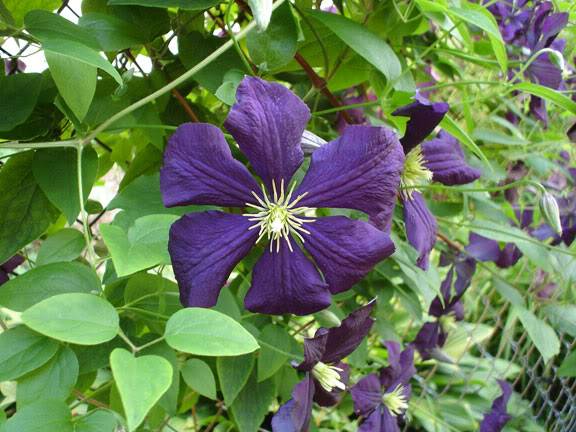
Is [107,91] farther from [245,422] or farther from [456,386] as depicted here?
[456,386]

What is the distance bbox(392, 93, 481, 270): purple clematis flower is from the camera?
60 centimetres

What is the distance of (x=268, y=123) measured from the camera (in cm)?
52

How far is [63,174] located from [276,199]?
0.69 feet

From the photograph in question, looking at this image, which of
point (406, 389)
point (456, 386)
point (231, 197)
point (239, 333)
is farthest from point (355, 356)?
point (456, 386)

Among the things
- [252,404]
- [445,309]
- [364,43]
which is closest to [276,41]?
[364,43]

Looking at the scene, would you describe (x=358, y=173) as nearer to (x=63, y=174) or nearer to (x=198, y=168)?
(x=198, y=168)

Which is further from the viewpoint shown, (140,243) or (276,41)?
(276,41)

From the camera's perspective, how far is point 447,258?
3.93 ft

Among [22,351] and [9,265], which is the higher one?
[22,351]

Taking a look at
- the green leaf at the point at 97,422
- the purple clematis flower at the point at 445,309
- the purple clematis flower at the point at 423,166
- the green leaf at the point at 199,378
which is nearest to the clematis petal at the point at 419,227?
the purple clematis flower at the point at 423,166

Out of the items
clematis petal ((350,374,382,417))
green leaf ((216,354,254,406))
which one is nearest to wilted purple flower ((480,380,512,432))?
clematis petal ((350,374,382,417))

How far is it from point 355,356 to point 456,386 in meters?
1.41

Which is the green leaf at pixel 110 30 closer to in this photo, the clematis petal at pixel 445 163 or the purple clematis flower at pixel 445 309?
the clematis petal at pixel 445 163

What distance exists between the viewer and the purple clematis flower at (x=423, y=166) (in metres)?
0.60
